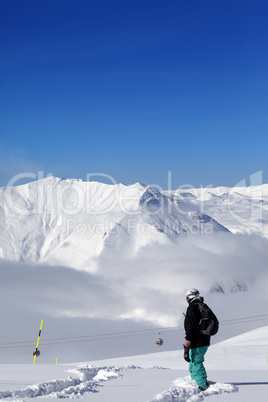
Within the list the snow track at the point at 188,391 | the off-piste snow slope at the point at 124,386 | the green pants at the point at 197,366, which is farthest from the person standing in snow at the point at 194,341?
the off-piste snow slope at the point at 124,386

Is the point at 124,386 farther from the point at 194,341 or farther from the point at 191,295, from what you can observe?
the point at 191,295

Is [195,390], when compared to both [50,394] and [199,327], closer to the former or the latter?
[199,327]

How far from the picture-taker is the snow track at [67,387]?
10656mm

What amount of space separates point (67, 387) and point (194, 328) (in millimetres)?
3668

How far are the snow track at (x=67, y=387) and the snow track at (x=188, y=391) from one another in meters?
2.05

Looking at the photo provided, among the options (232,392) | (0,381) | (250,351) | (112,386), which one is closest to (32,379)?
(0,381)

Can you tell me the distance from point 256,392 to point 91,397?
4.01 m

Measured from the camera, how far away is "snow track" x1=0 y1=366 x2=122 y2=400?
420 inches

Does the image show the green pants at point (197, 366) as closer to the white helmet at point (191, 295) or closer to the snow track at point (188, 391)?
the snow track at point (188, 391)

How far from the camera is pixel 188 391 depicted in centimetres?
1115

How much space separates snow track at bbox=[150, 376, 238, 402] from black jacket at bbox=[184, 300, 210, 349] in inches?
40.7

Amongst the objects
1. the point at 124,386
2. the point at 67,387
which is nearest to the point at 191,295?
the point at 124,386

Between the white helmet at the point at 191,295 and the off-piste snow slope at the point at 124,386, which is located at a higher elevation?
the white helmet at the point at 191,295

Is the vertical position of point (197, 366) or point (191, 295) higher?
point (191, 295)
